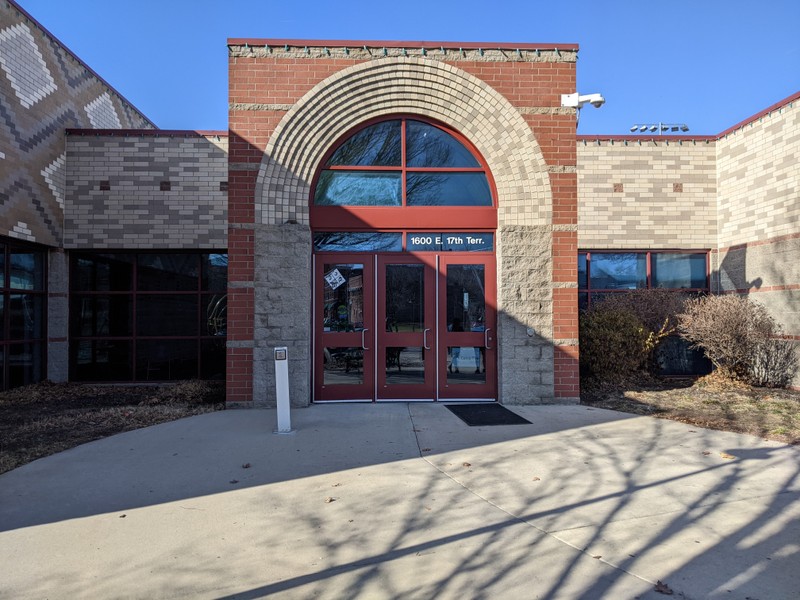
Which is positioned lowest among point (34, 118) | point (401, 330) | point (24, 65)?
point (401, 330)

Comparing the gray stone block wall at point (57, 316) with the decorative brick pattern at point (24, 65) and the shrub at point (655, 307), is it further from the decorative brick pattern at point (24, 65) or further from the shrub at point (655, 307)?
the shrub at point (655, 307)

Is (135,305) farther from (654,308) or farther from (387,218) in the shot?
(654,308)

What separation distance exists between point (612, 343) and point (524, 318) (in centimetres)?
249

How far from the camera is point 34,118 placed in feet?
31.9

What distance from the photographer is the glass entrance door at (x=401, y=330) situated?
812cm

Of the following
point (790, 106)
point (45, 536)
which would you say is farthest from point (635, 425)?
point (790, 106)

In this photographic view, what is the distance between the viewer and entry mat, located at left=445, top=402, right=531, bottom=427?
6.80 m

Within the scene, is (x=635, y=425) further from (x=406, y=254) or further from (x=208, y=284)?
(x=208, y=284)

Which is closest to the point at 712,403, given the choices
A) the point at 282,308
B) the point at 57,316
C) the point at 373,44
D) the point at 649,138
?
the point at 649,138

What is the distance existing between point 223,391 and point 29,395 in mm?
3489

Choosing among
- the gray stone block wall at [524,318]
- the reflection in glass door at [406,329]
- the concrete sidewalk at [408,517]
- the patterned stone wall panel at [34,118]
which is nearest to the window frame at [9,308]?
the patterned stone wall panel at [34,118]

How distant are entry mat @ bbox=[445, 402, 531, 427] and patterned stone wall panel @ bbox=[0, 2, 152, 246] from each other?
8650 mm

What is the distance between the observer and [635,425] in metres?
6.61

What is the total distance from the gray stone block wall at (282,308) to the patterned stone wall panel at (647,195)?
22.9 feet
